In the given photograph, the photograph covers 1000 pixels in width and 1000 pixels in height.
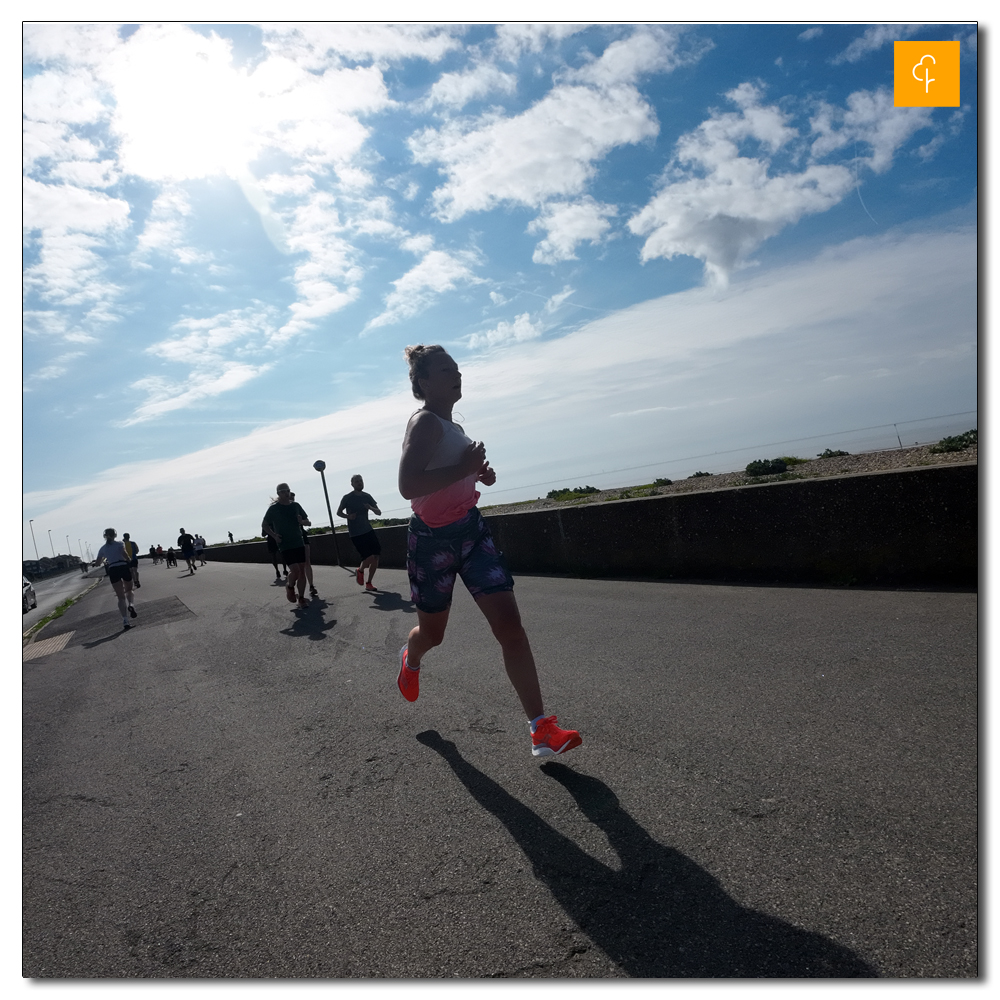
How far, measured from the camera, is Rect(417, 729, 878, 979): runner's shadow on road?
166 cm

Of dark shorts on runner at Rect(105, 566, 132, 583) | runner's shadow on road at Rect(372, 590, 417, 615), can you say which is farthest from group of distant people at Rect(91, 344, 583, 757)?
dark shorts on runner at Rect(105, 566, 132, 583)

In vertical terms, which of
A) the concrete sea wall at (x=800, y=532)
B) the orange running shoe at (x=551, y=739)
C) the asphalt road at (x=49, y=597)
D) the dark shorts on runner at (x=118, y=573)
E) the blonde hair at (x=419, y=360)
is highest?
the blonde hair at (x=419, y=360)

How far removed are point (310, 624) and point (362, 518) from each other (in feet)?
10.5

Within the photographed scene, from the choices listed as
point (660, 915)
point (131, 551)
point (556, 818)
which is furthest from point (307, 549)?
point (131, 551)

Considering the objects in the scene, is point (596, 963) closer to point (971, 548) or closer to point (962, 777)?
point (962, 777)

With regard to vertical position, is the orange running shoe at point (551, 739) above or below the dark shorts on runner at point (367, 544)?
below

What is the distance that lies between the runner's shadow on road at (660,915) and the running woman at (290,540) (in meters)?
8.31

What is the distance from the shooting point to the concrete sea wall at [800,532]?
536cm

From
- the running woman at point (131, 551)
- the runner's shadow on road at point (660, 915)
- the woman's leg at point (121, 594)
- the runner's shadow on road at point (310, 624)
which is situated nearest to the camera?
the runner's shadow on road at point (660, 915)

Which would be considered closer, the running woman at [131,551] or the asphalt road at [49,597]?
the running woman at [131,551]

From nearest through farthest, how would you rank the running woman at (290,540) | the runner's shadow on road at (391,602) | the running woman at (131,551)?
the runner's shadow on road at (391,602)
the running woman at (290,540)
the running woman at (131,551)

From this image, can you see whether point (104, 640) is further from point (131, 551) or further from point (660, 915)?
point (660, 915)

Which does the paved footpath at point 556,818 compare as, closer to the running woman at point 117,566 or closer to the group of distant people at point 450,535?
the group of distant people at point 450,535

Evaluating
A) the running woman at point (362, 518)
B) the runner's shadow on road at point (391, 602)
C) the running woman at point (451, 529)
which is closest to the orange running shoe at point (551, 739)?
the running woman at point (451, 529)
